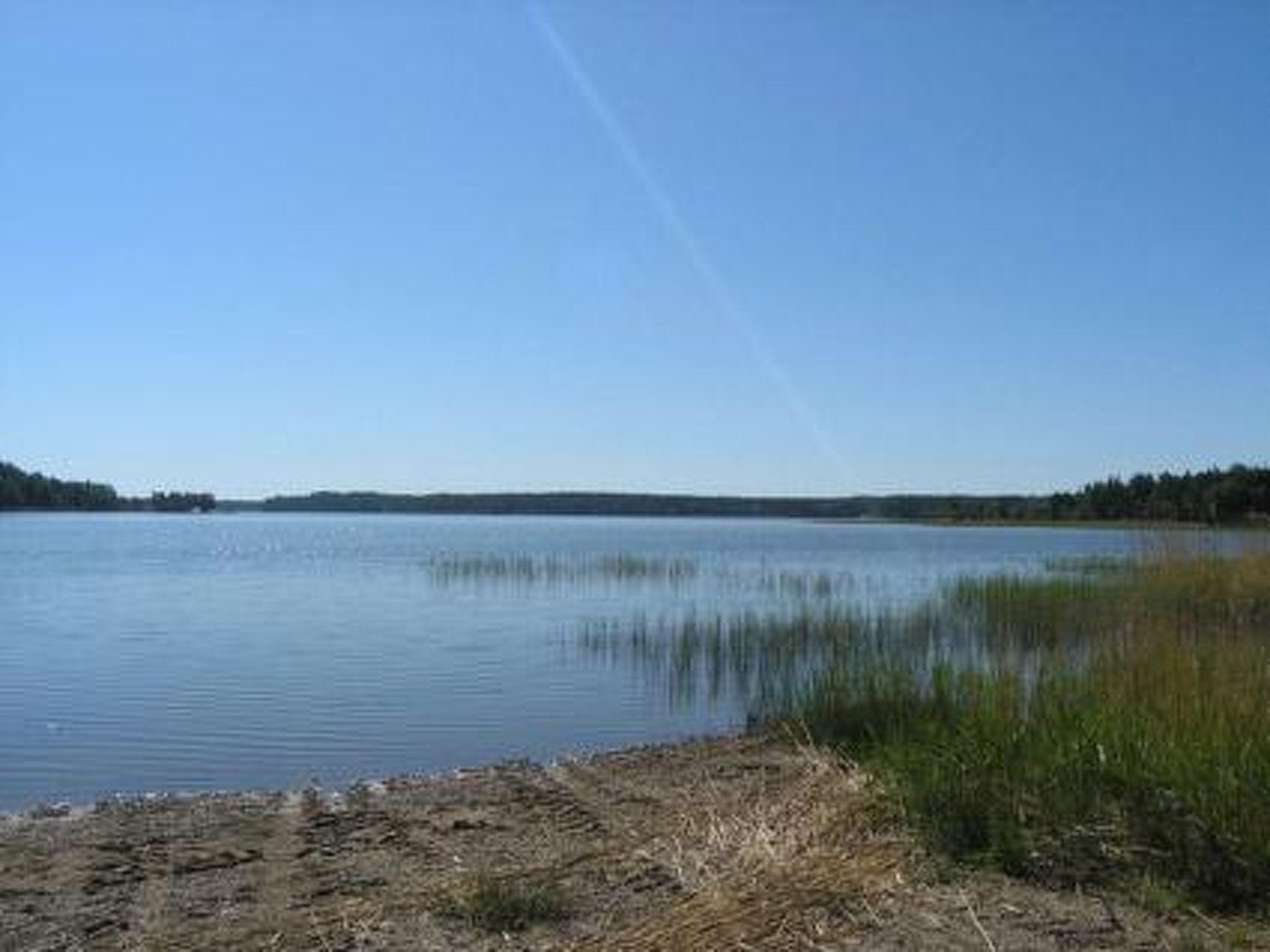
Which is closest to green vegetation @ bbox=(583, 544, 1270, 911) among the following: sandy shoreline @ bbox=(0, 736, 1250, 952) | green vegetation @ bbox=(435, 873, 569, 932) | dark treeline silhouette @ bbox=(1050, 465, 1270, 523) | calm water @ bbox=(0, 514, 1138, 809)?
sandy shoreline @ bbox=(0, 736, 1250, 952)

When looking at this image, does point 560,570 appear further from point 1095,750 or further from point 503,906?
point 503,906

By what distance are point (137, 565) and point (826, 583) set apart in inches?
1059

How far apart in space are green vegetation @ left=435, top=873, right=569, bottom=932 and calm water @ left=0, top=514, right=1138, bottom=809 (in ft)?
21.2

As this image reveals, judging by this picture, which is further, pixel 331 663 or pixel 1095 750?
pixel 331 663

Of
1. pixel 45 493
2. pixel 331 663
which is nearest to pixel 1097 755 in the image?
pixel 331 663

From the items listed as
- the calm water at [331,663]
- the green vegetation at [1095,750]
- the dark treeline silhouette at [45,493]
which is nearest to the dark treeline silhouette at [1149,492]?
the calm water at [331,663]

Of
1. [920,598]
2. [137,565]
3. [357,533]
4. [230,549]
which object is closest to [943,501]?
[357,533]

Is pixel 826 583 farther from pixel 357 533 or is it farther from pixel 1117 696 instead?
pixel 357 533

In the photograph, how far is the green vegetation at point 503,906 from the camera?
633 centimetres

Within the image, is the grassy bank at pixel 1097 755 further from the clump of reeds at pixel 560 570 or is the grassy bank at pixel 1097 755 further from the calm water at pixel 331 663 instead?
the clump of reeds at pixel 560 570

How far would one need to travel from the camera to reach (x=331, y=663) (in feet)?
70.6

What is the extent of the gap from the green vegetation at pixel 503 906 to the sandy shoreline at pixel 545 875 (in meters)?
0.03

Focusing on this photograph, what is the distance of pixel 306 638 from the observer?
82.3 feet

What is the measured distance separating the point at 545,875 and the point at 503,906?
0.85 meters
